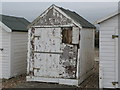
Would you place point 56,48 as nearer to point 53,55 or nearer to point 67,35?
point 53,55

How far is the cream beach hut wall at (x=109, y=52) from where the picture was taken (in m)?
9.59

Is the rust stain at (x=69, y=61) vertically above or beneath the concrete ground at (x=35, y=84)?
above

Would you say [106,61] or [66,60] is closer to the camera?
[106,61]

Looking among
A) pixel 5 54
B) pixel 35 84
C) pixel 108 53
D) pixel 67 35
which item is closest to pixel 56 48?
pixel 67 35

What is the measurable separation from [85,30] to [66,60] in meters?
1.95

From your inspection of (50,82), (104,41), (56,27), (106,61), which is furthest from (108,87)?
(56,27)

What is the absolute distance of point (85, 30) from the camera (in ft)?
37.7

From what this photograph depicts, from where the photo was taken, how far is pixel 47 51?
1075cm

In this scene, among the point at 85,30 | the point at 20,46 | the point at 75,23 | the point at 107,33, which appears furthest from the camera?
the point at 20,46

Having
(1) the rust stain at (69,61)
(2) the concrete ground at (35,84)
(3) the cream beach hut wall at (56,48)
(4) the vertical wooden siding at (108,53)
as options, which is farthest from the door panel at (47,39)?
(4) the vertical wooden siding at (108,53)

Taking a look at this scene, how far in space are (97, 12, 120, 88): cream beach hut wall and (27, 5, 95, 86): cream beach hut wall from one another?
3.67 ft

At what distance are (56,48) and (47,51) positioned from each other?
0.45 m

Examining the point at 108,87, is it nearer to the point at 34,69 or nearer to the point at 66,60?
the point at 66,60

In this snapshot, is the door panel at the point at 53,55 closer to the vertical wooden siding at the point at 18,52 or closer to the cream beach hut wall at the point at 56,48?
the cream beach hut wall at the point at 56,48
